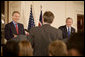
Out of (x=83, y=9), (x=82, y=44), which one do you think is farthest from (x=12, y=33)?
(x=83, y=9)

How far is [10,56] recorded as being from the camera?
1722mm

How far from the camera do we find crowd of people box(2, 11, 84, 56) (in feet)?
2.75

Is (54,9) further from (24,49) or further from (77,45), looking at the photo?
(77,45)

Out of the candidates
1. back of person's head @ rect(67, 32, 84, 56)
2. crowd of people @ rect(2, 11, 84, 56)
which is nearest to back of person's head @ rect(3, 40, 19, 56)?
crowd of people @ rect(2, 11, 84, 56)

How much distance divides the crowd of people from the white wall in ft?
10.2

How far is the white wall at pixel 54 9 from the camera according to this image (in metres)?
Answer: 8.00

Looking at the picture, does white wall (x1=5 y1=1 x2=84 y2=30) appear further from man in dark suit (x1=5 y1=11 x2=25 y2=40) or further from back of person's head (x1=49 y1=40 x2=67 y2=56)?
back of person's head (x1=49 y1=40 x2=67 y2=56)

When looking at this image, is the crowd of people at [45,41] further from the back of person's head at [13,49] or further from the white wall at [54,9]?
the white wall at [54,9]

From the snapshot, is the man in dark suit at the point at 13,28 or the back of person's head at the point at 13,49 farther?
the man in dark suit at the point at 13,28

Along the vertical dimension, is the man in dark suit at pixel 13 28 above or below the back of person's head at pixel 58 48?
above

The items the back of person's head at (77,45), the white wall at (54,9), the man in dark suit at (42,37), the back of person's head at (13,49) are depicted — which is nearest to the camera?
the back of person's head at (77,45)

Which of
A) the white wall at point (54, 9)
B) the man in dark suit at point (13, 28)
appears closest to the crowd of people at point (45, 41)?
the man in dark suit at point (13, 28)

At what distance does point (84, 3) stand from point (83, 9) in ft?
1.10

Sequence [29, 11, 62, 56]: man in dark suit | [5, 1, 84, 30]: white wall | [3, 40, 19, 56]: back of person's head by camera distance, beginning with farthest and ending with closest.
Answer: [5, 1, 84, 30]: white wall → [29, 11, 62, 56]: man in dark suit → [3, 40, 19, 56]: back of person's head
